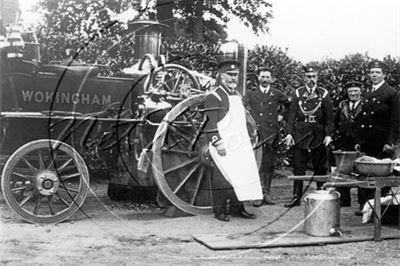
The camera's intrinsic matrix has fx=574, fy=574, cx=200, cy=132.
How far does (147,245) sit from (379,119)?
3038mm

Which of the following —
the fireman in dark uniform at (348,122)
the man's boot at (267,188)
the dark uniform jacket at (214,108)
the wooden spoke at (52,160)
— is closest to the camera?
the wooden spoke at (52,160)

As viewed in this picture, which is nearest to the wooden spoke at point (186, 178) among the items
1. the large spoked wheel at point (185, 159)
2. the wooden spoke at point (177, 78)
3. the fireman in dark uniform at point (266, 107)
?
the large spoked wheel at point (185, 159)

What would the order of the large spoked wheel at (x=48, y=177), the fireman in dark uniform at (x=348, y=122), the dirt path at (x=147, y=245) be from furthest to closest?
1. the fireman in dark uniform at (x=348, y=122)
2. the large spoked wheel at (x=48, y=177)
3. the dirt path at (x=147, y=245)

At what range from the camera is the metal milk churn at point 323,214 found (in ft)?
17.7

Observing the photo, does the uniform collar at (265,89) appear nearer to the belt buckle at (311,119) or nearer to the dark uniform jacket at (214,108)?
the belt buckle at (311,119)

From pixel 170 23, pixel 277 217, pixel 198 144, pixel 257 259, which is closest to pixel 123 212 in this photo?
pixel 198 144

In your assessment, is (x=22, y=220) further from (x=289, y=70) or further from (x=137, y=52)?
(x=289, y=70)

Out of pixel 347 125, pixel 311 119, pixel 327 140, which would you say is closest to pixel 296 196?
pixel 327 140

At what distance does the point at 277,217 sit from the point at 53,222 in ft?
8.01

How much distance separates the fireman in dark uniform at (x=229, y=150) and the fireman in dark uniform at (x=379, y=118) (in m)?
1.34

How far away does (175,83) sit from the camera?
686cm

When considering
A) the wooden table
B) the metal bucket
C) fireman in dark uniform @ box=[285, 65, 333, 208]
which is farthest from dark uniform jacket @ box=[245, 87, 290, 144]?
the wooden table

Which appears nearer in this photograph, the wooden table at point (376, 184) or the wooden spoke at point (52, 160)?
the wooden table at point (376, 184)

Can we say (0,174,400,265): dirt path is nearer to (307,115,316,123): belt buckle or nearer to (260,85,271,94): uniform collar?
(307,115,316,123): belt buckle
